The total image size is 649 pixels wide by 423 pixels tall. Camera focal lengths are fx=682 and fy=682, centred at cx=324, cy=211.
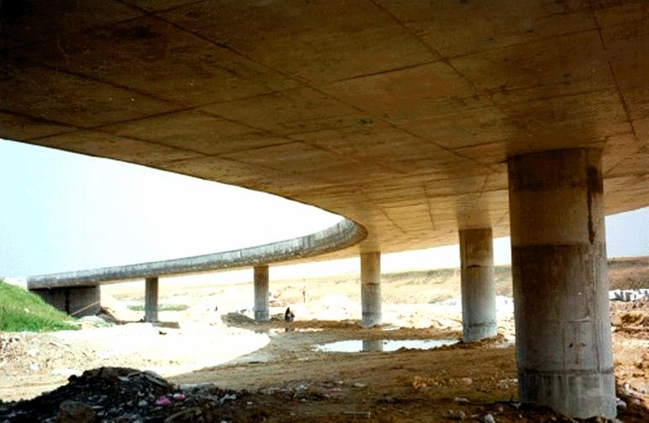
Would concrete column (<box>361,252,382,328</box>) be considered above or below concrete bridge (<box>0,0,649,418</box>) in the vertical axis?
below

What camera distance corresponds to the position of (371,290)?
40125 mm

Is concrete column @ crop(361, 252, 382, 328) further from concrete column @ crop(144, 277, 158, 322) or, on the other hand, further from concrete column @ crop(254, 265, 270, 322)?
concrete column @ crop(144, 277, 158, 322)

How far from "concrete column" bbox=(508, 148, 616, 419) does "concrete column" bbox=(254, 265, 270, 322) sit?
4291 cm

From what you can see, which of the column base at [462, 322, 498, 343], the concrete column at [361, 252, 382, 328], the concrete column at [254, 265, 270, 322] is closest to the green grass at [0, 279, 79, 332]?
the concrete column at [254, 265, 270, 322]

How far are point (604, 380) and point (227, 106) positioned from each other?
22.4ft

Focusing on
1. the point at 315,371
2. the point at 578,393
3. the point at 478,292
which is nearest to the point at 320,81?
the point at 578,393

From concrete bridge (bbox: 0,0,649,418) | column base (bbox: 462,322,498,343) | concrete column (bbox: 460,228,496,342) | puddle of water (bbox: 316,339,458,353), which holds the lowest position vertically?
puddle of water (bbox: 316,339,458,353)

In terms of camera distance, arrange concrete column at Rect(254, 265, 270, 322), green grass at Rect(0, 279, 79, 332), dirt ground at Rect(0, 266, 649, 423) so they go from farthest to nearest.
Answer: concrete column at Rect(254, 265, 270, 322) < green grass at Rect(0, 279, 79, 332) < dirt ground at Rect(0, 266, 649, 423)

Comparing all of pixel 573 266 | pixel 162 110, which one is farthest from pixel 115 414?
pixel 573 266

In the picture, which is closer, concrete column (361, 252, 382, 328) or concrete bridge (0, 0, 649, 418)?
concrete bridge (0, 0, 649, 418)

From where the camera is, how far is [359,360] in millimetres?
20078

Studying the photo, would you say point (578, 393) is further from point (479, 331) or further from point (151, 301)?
point (151, 301)

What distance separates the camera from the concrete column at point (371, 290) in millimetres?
39750

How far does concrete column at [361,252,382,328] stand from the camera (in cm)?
3975
